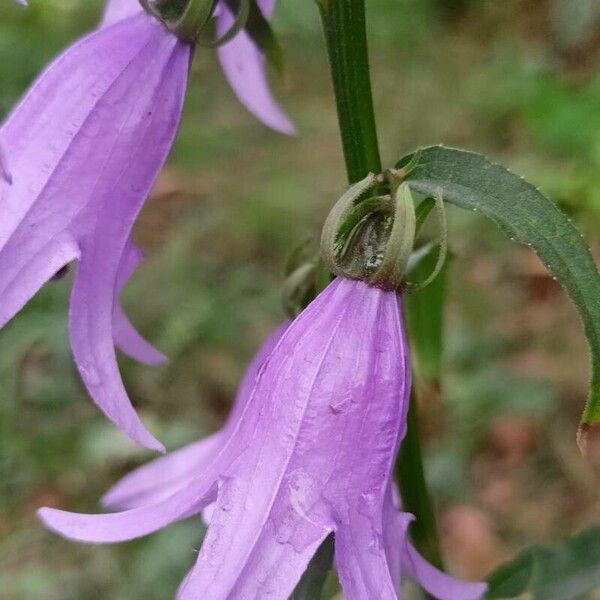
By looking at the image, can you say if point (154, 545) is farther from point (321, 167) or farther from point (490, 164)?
point (321, 167)

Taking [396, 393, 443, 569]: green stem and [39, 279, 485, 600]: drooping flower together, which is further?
[396, 393, 443, 569]: green stem

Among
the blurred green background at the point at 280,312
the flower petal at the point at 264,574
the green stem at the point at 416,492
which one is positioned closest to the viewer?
the flower petal at the point at 264,574

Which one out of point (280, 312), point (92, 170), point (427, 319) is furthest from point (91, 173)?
point (280, 312)

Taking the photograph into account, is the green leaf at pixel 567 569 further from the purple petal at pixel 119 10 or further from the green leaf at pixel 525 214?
the purple petal at pixel 119 10

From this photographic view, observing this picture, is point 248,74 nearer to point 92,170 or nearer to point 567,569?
point 92,170

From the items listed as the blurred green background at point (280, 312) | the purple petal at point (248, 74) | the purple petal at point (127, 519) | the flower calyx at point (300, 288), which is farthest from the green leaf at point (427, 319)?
the blurred green background at point (280, 312)

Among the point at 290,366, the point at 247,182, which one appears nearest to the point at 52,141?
the point at 290,366

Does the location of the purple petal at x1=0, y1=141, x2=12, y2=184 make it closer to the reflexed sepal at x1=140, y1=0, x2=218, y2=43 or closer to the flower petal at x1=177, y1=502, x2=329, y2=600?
the reflexed sepal at x1=140, y1=0, x2=218, y2=43

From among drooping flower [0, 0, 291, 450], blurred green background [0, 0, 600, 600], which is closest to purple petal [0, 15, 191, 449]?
drooping flower [0, 0, 291, 450]
